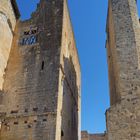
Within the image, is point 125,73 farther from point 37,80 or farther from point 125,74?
point 37,80

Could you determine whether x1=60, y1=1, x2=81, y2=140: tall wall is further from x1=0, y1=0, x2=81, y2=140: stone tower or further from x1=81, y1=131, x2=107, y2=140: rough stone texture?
x1=81, y1=131, x2=107, y2=140: rough stone texture

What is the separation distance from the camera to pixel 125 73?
8.55 metres

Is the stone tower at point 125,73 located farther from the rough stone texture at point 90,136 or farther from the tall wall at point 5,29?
the rough stone texture at point 90,136

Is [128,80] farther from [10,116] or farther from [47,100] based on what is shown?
[10,116]

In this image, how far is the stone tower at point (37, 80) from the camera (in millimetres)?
9086

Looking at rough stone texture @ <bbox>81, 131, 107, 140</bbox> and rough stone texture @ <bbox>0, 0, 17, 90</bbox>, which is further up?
rough stone texture @ <bbox>0, 0, 17, 90</bbox>

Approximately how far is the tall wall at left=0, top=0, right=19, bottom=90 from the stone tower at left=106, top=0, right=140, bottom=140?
544 cm

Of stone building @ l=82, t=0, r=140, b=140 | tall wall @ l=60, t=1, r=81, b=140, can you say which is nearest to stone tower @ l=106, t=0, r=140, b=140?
stone building @ l=82, t=0, r=140, b=140

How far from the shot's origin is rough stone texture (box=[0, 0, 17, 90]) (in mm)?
10921

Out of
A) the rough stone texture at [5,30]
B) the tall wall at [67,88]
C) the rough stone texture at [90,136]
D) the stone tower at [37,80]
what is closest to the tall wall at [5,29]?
the rough stone texture at [5,30]

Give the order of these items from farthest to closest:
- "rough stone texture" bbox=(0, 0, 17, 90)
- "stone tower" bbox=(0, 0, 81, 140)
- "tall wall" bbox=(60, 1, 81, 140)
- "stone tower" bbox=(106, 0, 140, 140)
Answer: "rough stone texture" bbox=(0, 0, 17, 90), "tall wall" bbox=(60, 1, 81, 140), "stone tower" bbox=(0, 0, 81, 140), "stone tower" bbox=(106, 0, 140, 140)

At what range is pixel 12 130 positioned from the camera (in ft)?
30.2

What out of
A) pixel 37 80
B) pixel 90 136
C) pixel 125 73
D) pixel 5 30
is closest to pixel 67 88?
pixel 37 80

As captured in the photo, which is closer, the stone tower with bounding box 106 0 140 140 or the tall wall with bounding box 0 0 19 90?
the stone tower with bounding box 106 0 140 140
